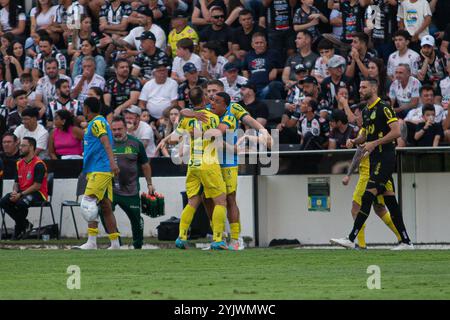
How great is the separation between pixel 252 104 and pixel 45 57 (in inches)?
248

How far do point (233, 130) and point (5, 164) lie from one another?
23.2ft

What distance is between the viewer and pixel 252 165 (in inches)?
832

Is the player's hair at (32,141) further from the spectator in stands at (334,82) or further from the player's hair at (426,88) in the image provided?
the player's hair at (426,88)

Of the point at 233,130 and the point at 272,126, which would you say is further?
the point at 272,126

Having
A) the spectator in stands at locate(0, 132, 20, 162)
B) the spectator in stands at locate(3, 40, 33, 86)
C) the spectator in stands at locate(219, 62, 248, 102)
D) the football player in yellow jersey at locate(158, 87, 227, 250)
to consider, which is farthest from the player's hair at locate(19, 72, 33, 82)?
the football player in yellow jersey at locate(158, 87, 227, 250)

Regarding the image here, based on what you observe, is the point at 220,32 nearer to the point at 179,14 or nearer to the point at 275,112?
the point at 179,14

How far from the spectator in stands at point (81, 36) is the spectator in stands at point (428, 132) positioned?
347 inches

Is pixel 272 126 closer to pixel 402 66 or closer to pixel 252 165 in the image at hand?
pixel 252 165

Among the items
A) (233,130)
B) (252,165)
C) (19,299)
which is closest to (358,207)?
(233,130)

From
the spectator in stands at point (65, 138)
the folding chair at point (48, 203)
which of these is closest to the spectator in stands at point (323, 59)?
the spectator in stands at point (65, 138)

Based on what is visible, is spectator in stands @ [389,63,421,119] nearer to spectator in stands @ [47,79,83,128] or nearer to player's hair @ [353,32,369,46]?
player's hair @ [353,32,369,46]

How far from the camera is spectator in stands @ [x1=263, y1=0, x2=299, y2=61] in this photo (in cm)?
2378

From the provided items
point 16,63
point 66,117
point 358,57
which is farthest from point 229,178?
point 16,63
